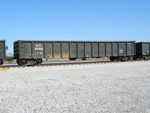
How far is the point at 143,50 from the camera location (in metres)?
30.8

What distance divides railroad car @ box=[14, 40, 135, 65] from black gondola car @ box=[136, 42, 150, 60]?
43.3 inches

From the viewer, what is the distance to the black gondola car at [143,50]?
3078cm

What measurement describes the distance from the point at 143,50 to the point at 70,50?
12.2 metres

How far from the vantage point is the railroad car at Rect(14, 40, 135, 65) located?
921 inches

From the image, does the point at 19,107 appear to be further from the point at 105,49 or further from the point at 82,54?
the point at 105,49

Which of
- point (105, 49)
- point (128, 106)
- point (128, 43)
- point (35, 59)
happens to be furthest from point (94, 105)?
point (128, 43)

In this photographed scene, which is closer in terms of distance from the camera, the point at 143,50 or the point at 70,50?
the point at 70,50

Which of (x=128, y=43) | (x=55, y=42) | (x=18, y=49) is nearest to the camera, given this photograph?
(x=18, y=49)

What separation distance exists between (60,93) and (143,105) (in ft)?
9.37

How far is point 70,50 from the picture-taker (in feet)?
84.7

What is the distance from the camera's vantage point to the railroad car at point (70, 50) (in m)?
23.4

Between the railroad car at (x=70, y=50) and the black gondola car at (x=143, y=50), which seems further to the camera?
the black gondola car at (x=143, y=50)

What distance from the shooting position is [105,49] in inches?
1119

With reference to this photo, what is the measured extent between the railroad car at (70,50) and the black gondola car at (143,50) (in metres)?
1.10
